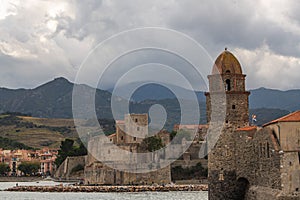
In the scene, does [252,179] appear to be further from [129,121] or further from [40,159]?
[40,159]

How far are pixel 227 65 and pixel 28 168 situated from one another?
97.1 meters

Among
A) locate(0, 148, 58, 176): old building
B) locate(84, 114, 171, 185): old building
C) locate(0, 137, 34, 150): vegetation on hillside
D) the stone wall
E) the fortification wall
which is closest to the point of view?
the stone wall

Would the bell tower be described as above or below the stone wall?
above

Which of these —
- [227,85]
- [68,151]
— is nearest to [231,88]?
[227,85]

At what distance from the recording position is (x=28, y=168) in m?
123

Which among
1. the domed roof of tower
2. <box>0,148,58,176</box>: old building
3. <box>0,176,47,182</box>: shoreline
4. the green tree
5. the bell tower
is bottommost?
<box>0,176,47,182</box>: shoreline

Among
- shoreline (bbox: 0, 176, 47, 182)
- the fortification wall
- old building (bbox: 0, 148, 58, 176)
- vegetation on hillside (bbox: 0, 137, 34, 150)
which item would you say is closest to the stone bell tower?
Answer: the fortification wall

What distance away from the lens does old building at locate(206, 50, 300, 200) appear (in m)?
25.8

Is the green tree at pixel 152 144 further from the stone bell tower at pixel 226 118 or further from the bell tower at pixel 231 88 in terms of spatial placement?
the stone bell tower at pixel 226 118

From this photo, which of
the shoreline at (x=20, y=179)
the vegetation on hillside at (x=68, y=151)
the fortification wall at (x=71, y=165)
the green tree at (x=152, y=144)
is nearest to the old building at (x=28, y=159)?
the shoreline at (x=20, y=179)

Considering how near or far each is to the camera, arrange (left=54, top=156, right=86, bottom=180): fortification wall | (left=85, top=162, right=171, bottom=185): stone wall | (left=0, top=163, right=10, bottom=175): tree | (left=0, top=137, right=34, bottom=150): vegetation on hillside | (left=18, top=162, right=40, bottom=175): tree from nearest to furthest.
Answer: (left=85, top=162, right=171, bottom=185): stone wall → (left=54, top=156, right=86, bottom=180): fortification wall → (left=0, top=163, right=10, bottom=175): tree → (left=18, top=162, right=40, bottom=175): tree → (left=0, top=137, right=34, bottom=150): vegetation on hillside

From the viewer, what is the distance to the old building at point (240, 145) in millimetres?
25766

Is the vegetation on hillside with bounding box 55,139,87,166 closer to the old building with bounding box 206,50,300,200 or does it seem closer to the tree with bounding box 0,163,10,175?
the tree with bounding box 0,163,10,175

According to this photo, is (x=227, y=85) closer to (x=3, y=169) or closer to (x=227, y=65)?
(x=227, y=65)
